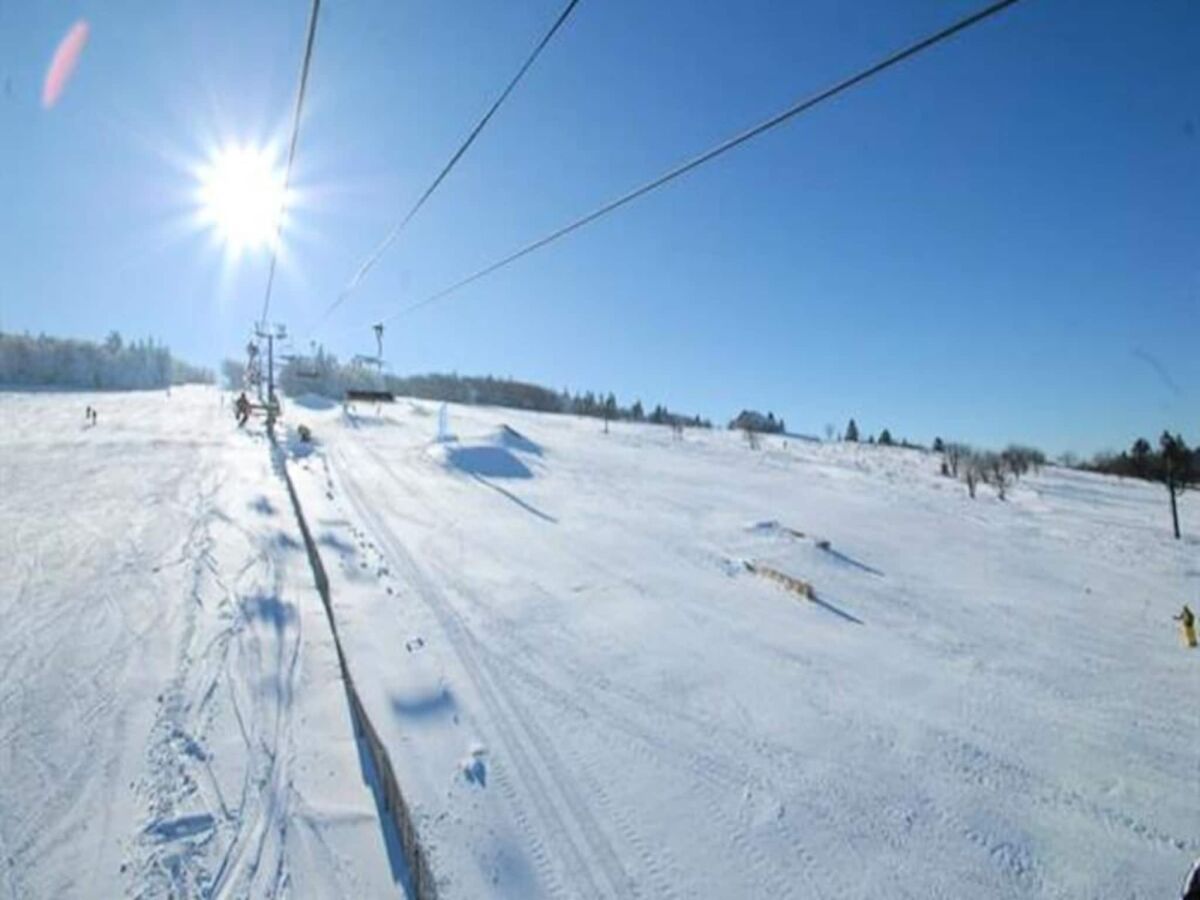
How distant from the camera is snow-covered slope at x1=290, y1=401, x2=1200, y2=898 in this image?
8.01 meters

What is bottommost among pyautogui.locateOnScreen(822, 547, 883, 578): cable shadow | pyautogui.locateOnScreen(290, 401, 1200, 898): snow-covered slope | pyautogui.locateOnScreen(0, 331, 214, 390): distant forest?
pyautogui.locateOnScreen(290, 401, 1200, 898): snow-covered slope

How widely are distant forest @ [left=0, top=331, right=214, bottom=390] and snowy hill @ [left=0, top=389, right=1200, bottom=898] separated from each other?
310 feet

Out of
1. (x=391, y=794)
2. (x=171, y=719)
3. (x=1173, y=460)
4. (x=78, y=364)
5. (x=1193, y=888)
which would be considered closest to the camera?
(x=1193, y=888)

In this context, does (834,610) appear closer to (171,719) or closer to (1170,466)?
(171,719)

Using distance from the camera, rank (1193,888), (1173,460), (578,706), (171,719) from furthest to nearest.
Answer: (1173,460) < (578,706) < (171,719) < (1193,888)

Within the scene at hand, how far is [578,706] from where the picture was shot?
11.3m

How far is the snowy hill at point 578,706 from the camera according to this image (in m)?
7.72

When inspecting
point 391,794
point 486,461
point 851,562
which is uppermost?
point 486,461

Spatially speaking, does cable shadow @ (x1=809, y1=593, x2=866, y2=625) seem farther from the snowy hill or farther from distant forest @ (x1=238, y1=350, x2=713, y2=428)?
distant forest @ (x1=238, y1=350, x2=713, y2=428)

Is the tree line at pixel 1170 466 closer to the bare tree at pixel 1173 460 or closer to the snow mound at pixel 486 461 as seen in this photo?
the bare tree at pixel 1173 460

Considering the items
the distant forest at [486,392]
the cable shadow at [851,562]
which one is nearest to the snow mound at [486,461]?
the cable shadow at [851,562]

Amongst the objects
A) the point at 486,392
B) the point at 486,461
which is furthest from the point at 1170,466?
the point at 486,392

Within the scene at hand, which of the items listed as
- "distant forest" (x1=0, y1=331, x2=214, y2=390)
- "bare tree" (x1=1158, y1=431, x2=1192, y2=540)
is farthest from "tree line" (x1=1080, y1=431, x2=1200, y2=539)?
"distant forest" (x1=0, y1=331, x2=214, y2=390)

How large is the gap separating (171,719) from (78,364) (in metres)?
123
